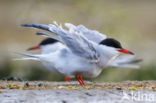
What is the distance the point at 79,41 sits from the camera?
625cm

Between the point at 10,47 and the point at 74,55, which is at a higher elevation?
the point at 10,47

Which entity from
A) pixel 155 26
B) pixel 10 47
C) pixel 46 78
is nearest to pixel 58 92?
pixel 46 78

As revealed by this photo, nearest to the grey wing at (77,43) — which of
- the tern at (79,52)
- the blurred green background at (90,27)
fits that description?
the tern at (79,52)

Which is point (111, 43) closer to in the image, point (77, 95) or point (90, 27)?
point (77, 95)

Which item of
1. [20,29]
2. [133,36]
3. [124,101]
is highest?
[20,29]

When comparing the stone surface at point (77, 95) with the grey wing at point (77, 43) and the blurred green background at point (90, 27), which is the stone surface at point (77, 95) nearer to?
the grey wing at point (77, 43)

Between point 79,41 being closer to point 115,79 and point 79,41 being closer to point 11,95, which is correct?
point 11,95

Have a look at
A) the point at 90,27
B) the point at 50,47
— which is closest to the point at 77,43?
the point at 50,47

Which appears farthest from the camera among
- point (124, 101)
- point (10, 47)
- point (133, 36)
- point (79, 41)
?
point (10, 47)

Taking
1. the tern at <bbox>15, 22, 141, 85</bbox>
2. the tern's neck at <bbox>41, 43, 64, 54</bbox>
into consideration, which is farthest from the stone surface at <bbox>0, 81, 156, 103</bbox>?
the tern's neck at <bbox>41, 43, 64, 54</bbox>

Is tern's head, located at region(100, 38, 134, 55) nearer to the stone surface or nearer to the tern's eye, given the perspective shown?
the tern's eye

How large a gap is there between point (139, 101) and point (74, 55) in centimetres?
147

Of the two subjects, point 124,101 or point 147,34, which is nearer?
point 124,101

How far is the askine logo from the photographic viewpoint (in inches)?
203
